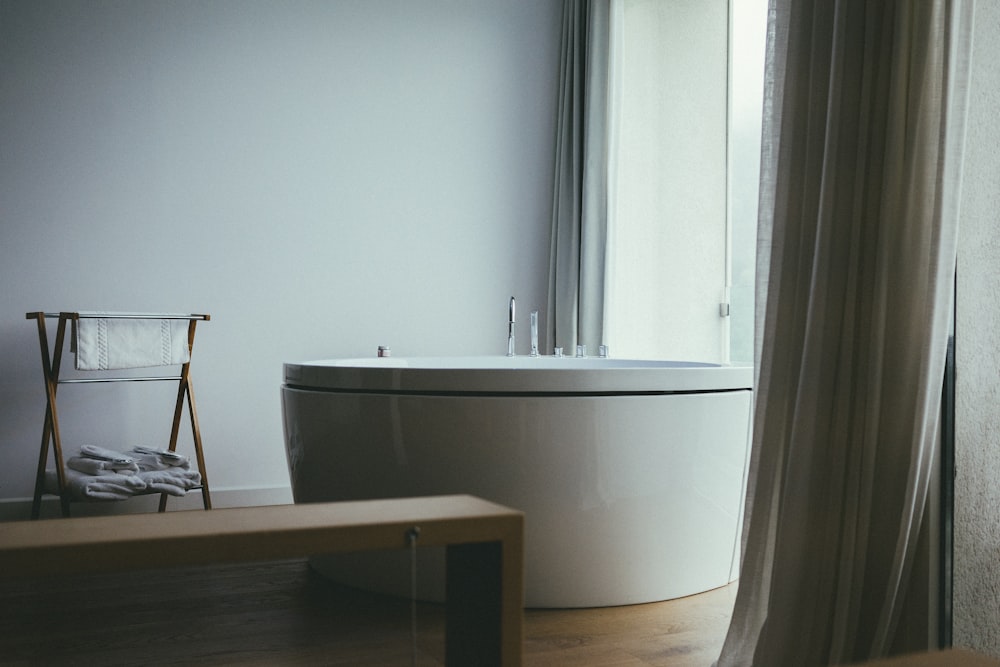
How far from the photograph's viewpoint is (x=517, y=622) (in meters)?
0.87

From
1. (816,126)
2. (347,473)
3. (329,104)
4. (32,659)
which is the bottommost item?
(32,659)

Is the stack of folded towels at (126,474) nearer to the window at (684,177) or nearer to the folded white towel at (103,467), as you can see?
the folded white towel at (103,467)

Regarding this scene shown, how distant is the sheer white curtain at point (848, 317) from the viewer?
148 centimetres

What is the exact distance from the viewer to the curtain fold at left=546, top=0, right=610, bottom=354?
141 inches

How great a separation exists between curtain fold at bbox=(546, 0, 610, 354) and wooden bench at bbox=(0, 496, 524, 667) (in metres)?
2.66

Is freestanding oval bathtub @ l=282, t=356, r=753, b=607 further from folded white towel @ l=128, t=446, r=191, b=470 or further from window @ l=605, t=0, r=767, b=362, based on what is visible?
window @ l=605, t=0, r=767, b=362

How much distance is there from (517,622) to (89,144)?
9.76 ft

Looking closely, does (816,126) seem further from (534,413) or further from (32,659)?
(32,659)

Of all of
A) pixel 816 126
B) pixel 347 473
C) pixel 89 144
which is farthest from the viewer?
pixel 89 144

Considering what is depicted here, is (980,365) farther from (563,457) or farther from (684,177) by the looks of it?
(684,177)

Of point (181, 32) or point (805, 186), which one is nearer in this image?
point (805, 186)

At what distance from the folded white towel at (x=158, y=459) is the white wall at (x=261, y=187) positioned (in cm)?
40

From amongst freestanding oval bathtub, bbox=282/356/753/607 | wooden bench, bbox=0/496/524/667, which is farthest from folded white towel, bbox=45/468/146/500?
wooden bench, bbox=0/496/524/667

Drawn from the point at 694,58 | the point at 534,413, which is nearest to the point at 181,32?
the point at 694,58
